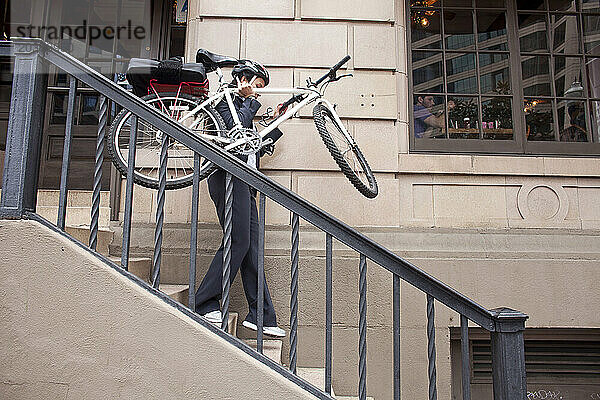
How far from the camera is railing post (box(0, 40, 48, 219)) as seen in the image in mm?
2584

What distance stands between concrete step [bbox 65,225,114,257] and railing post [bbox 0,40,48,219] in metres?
0.97

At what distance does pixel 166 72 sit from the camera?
3.78m

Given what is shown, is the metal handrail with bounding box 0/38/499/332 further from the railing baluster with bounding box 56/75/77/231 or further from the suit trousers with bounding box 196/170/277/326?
the suit trousers with bounding box 196/170/277/326

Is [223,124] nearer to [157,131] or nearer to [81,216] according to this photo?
[157,131]

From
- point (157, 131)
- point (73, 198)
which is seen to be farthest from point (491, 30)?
point (73, 198)

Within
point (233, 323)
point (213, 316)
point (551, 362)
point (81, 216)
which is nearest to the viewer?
point (213, 316)

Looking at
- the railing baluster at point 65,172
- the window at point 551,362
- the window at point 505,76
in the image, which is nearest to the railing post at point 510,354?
the window at point 551,362

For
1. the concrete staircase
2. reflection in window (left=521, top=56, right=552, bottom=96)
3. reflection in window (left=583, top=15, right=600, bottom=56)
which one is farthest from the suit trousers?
reflection in window (left=583, top=15, right=600, bottom=56)

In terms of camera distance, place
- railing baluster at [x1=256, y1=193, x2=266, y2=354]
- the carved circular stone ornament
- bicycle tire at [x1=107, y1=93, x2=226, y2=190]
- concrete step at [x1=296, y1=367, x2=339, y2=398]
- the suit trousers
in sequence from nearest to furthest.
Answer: railing baluster at [x1=256, y1=193, x2=266, y2=354] → concrete step at [x1=296, y1=367, x2=339, y2=398] → the suit trousers → bicycle tire at [x1=107, y1=93, x2=226, y2=190] → the carved circular stone ornament

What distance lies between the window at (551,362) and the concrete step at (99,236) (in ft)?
10.6

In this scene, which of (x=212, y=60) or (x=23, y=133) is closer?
(x=23, y=133)

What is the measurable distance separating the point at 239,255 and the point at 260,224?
106 centimetres

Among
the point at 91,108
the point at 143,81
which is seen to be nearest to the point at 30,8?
Answer: the point at 91,108

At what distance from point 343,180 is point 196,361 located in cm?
260
